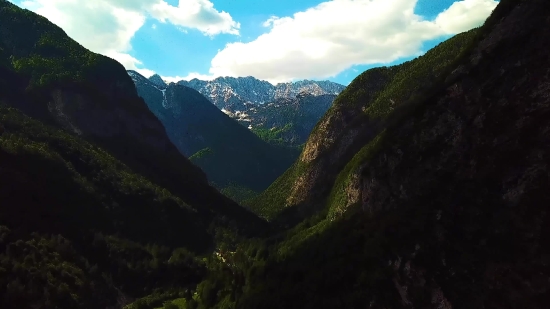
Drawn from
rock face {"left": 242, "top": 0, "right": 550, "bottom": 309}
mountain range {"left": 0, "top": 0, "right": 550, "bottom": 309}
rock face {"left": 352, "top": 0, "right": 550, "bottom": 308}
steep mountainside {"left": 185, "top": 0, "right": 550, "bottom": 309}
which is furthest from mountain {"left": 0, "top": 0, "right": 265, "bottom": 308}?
rock face {"left": 352, "top": 0, "right": 550, "bottom": 308}

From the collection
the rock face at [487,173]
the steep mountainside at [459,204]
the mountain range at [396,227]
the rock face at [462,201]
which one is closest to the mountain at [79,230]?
the mountain range at [396,227]

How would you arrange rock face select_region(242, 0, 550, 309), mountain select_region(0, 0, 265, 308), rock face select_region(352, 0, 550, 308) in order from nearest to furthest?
rock face select_region(352, 0, 550, 308) → rock face select_region(242, 0, 550, 309) → mountain select_region(0, 0, 265, 308)

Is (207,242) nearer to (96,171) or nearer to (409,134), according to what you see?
(96,171)

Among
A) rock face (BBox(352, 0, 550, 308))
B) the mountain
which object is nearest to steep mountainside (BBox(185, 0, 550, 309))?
rock face (BBox(352, 0, 550, 308))

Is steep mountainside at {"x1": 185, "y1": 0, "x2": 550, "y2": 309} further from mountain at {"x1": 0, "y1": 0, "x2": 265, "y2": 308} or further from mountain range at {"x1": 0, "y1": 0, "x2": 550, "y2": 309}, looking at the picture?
mountain at {"x1": 0, "y1": 0, "x2": 265, "y2": 308}

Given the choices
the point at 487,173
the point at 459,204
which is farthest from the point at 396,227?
the point at 487,173

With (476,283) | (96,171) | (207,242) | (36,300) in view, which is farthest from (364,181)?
(96,171)

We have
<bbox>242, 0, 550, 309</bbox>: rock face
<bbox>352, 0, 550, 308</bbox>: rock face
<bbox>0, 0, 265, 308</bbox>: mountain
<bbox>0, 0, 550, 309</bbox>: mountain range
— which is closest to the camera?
<bbox>352, 0, 550, 308</bbox>: rock face

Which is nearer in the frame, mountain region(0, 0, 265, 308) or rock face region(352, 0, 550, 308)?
rock face region(352, 0, 550, 308)
